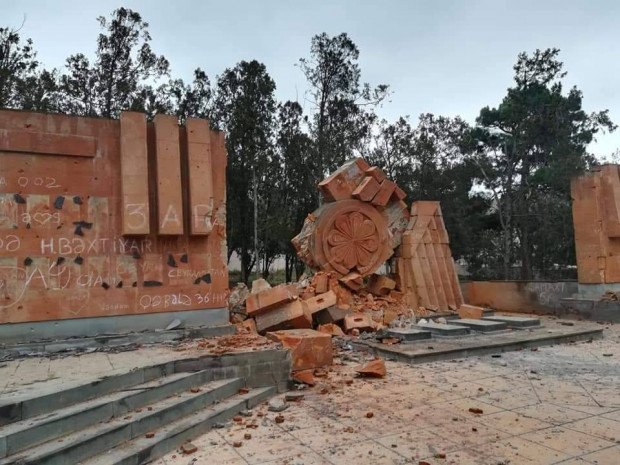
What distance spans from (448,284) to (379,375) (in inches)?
305

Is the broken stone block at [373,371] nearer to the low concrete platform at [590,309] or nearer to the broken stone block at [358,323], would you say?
the broken stone block at [358,323]

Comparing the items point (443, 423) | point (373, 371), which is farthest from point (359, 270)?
point (443, 423)

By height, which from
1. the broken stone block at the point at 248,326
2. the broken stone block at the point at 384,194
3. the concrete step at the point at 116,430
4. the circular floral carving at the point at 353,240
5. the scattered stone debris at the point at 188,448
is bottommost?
the scattered stone debris at the point at 188,448

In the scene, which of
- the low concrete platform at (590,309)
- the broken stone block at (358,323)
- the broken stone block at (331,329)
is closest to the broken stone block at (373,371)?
the broken stone block at (331,329)

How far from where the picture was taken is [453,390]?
5.73m

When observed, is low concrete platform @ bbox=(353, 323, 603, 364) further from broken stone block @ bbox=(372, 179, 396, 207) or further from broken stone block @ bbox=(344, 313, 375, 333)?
broken stone block @ bbox=(372, 179, 396, 207)

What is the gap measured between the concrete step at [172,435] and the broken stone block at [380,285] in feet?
25.3

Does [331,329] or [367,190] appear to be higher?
[367,190]

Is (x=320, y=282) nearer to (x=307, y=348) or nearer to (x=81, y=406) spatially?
(x=307, y=348)

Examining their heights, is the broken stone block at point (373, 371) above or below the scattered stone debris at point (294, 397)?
above

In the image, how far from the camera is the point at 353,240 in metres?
11.9

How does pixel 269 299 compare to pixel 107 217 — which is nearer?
pixel 107 217

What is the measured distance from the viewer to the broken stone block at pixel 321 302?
10.2m

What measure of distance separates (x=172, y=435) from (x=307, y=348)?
9.28 feet
